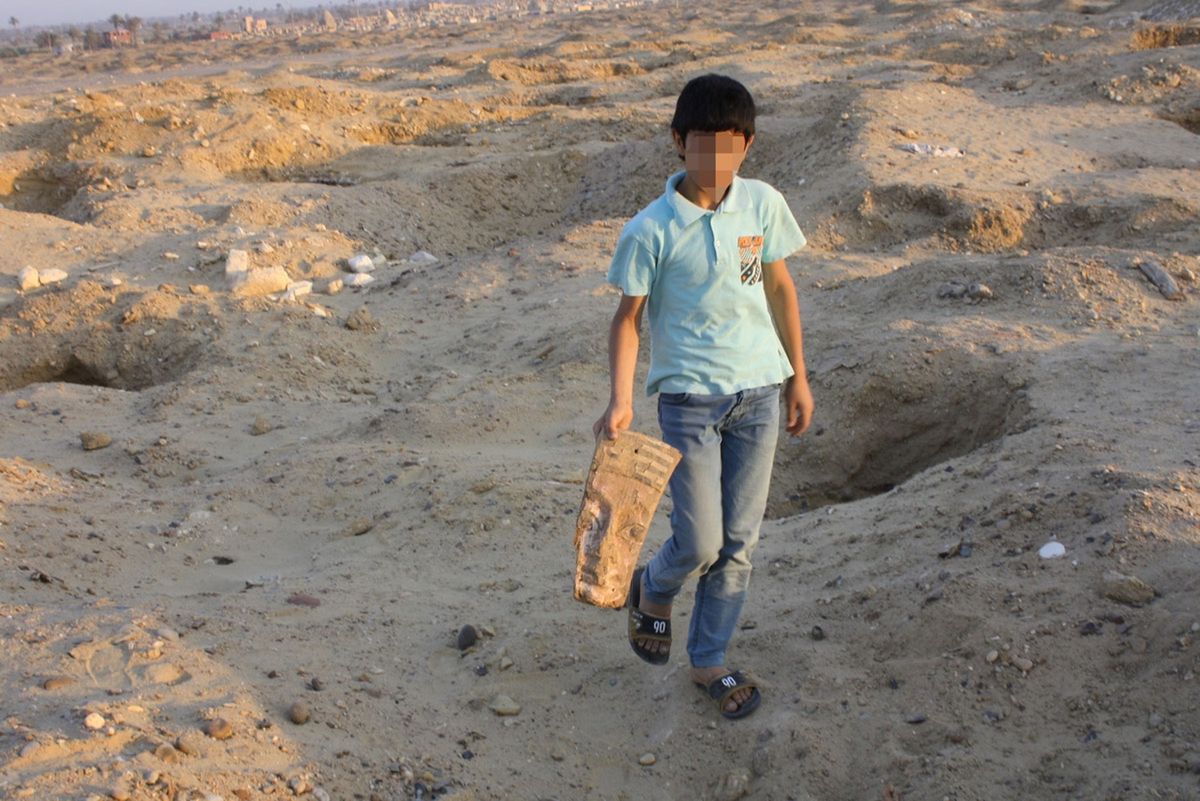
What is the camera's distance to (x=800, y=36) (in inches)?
948

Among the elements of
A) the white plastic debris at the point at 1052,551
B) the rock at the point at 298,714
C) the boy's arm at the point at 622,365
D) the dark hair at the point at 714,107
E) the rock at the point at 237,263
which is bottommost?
the rock at the point at 237,263

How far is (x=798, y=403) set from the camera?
10.5 feet

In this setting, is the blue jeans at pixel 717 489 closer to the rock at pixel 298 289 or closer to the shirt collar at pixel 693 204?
the shirt collar at pixel 693 204

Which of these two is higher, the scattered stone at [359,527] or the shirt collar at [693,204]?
the shirt collar at [693,204]

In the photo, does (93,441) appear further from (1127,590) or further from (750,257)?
(1127,590)

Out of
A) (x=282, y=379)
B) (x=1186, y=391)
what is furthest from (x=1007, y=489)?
(x=282, y=379)

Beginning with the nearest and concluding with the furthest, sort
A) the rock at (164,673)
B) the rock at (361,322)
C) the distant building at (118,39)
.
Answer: the rock at (164,673), the rock at (361,322), the distant building at (118,39)

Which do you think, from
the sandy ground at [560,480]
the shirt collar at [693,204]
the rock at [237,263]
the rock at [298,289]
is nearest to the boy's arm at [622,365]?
the shirt collar at [693,204]

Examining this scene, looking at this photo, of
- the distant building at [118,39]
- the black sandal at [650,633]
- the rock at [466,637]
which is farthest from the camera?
the distant building at [118,39]

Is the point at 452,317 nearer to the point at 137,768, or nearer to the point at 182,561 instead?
the point at 182,561

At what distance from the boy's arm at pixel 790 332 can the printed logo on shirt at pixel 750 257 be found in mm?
77

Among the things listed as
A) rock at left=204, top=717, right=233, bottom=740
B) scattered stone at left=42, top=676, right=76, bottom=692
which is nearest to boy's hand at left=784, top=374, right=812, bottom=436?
rock at left=204, top=717, right=233, bottom=740

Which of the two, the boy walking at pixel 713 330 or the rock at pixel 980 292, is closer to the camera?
the boy walking at pixel 713 330

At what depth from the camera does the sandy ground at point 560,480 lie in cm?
311
